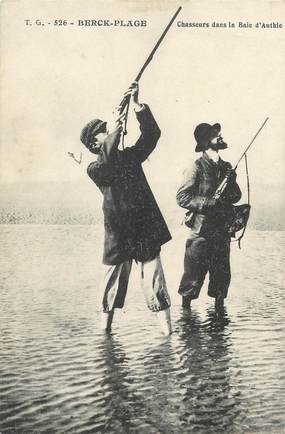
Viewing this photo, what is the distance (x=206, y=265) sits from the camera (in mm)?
2662

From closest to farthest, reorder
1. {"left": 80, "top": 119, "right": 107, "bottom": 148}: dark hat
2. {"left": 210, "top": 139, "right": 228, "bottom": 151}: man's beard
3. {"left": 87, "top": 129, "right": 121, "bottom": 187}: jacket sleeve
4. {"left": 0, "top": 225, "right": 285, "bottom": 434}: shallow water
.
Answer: {"left": 0, "top": 225, "right": 285, "bottom": 434}: shallow water
{"left": 87, "top": 129, "right": 121, "bottom": 187}: jacket sleeve
{"left": 80, "top": 119, "right": 107, "bottom": 148}: dark hat
{"left": 210, "top": 139, "right": 228, "bottom": 151}: man's beard

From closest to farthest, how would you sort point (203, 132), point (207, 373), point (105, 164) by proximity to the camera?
point (207, 373), point (105, 164), point (203, 132)

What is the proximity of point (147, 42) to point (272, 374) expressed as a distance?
148 centimetres

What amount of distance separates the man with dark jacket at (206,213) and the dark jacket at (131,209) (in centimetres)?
19

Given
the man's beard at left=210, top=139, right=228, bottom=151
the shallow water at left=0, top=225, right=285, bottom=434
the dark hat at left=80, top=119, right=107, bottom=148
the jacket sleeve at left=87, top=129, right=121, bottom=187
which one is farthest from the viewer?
the man's beard at left=210, top=139, right=228, bottom=151

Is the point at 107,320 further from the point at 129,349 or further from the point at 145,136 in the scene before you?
the point at 145,136

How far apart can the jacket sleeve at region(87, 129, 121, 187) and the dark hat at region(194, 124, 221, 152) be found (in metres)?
0.38

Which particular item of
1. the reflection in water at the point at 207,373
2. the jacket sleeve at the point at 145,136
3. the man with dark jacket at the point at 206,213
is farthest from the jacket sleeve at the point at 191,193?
the reflection in water at the point at 207,373

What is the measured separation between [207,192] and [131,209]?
1.25ft

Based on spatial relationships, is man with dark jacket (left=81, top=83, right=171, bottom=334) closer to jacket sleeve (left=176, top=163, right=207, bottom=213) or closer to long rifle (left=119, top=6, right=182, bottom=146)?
long rifle (left=119, top=6, right=182, bottom=146)

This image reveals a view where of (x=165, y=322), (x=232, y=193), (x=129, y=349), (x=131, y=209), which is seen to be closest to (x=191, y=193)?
(x=232, y=193)

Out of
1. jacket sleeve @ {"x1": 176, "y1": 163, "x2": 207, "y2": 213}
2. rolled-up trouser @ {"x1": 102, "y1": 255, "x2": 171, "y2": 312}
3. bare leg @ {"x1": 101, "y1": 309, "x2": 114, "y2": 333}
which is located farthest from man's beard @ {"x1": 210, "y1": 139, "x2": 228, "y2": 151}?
bare leg @ {"x1": 101, "y1": 309, "x2": 114, "y2": 333}

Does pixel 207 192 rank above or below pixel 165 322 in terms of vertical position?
above

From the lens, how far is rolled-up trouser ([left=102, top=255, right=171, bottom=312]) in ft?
8.13
